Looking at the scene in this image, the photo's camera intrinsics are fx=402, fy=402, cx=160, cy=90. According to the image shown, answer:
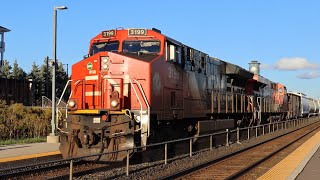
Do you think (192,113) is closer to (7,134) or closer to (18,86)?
(7,134)

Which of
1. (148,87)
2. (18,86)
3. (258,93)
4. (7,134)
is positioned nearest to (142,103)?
(148,87)

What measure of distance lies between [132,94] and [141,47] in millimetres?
1884

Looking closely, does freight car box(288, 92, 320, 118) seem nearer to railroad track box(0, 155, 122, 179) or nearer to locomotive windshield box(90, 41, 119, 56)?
locomotive windshield box(90, 41, 119, 56)

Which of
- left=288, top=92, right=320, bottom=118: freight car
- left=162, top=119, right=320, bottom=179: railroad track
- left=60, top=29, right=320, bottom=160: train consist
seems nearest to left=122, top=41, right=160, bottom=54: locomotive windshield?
left=60, top=29, right=320, bottom=160: train consist

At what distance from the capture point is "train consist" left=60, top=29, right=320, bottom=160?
39.7 feet

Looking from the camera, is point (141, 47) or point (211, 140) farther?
point (211, 140)

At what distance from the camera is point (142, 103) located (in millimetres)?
12398

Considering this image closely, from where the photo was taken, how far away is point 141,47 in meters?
13.6

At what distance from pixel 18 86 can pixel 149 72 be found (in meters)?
34.6

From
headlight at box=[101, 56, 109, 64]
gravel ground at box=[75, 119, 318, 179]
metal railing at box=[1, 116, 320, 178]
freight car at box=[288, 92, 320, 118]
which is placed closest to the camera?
metal railing at box=[1, 116, 320, 178]

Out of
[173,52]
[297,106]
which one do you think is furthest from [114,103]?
[297,106]

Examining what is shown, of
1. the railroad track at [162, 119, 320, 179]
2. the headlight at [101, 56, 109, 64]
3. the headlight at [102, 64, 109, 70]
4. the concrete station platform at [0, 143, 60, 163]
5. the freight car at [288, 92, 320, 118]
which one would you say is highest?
the headlight at [101, 56, 109, 64]

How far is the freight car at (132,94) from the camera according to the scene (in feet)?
39.7

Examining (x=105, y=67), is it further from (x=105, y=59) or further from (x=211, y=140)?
(x=211, y=140)
